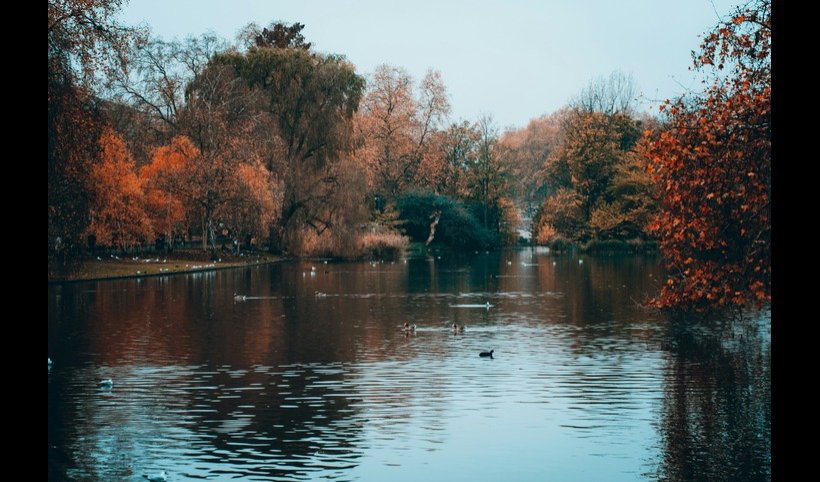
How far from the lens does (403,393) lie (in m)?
19.8

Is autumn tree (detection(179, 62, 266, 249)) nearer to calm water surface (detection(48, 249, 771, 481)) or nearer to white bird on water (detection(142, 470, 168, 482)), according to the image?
calm water surface (detection(48, 249, 771, 481))

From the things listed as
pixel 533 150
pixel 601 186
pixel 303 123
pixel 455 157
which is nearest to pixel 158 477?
pixel 303 123

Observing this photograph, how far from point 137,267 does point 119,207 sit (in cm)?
368

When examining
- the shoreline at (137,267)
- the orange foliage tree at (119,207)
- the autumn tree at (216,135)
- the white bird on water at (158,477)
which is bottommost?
the white bird on water at (158,477)

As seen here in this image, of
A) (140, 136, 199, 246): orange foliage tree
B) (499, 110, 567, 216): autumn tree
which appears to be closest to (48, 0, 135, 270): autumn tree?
(140, 136, 199, 246): orange foliage tree

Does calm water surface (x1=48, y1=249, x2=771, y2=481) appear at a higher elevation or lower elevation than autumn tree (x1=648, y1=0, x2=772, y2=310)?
lower

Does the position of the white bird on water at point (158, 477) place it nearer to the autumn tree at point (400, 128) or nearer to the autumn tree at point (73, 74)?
the autumn tree at point (73, 74)

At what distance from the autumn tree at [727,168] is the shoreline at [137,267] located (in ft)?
116

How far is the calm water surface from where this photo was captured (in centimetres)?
1416

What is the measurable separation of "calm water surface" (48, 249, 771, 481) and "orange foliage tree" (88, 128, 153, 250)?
719 inches

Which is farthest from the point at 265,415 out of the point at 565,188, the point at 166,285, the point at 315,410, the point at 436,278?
the point at 565,188

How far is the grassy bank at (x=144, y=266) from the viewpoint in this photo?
53728mm

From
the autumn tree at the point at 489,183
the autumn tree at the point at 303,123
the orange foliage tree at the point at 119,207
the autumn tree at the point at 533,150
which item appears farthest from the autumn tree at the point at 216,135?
the autumn tree at the point at 533,150

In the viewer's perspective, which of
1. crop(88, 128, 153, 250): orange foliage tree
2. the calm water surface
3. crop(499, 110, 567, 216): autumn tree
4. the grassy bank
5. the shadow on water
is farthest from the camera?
crop(499, 110, 567, 216): autumn tree
